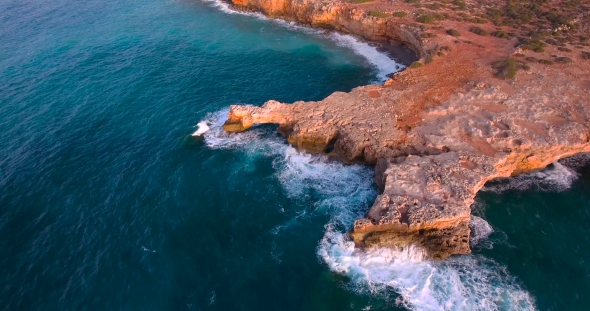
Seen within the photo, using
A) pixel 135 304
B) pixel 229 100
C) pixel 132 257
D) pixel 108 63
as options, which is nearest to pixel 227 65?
pixel 229 100

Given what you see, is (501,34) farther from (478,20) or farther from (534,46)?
(478,20)

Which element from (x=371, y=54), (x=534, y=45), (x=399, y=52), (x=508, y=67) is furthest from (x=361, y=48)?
(x=534, y=45)

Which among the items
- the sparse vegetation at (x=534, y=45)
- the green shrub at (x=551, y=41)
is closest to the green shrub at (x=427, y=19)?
the sparse vegetation at (x=534, y=45)

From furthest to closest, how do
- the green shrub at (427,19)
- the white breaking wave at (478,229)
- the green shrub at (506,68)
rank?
the green shrub at (427,19), the green shrub at (506,68), the white breaking wave at (478,229)

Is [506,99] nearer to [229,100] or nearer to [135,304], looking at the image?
[229,100]

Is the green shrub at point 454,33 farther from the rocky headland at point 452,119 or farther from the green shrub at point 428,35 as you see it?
the green shrub at point 428,35

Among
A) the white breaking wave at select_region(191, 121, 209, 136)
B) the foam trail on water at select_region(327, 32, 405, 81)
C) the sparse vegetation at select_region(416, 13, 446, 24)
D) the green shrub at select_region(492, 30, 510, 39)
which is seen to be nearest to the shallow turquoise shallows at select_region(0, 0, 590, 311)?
the foam trail on water at select_region(327, 32, 405, 81)
